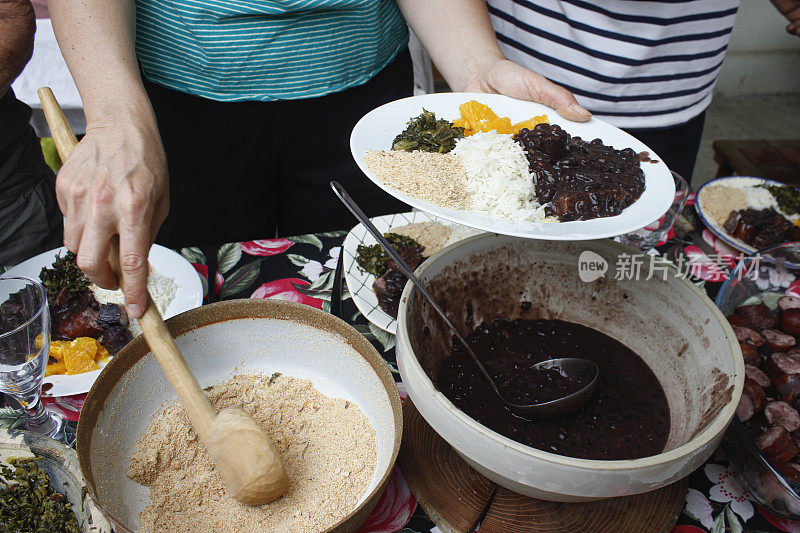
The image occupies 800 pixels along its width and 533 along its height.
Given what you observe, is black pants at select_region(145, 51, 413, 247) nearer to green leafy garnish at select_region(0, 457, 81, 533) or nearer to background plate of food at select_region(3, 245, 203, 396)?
background plate of food at select_region(3, 245, 203, 396)

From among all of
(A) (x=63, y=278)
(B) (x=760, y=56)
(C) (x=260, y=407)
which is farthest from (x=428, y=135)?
(B) (x=760, y=56)

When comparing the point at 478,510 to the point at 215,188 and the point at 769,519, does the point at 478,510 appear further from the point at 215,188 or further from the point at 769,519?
the point at 215,188

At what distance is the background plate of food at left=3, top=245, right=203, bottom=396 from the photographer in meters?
1.15

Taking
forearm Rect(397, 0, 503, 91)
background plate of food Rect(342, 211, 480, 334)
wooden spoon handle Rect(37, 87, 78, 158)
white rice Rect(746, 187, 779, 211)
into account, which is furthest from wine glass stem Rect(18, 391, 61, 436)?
white rice Rect(746, 187, 779, 211)

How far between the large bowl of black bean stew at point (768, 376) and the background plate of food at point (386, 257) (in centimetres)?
69

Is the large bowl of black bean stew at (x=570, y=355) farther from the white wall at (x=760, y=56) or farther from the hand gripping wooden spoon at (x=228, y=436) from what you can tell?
the white wall at (x=760, y=56)

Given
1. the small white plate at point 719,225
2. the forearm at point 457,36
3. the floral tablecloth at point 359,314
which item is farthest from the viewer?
the small white plate at point 719,225

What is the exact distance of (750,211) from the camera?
5.60ft

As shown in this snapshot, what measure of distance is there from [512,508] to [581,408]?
0.67ft

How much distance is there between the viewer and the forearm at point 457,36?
1.50 metres

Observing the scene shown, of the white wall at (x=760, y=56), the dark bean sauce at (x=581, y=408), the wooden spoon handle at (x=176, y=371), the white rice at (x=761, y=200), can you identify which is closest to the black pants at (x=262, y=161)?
the wooden spoon handle at (x=176, y=371)

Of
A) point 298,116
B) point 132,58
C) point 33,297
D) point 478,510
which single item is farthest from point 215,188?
point 478,510

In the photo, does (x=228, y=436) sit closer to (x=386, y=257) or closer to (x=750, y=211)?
(x=386, y=257)

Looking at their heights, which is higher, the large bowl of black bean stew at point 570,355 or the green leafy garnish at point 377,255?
the large bowl of black bean stew at point 570,355
